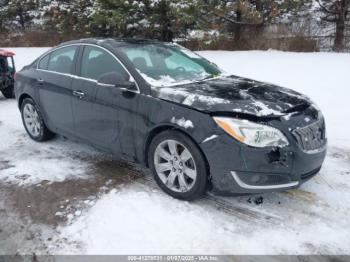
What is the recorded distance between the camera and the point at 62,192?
13.4ft

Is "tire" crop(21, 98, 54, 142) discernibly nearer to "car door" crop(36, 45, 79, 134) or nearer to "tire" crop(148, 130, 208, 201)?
"car door" crop(36, 45, 79, 134)

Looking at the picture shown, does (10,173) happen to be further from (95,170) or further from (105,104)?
(105,104)

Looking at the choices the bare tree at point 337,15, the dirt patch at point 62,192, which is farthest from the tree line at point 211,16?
the dirt patch at point 62,192

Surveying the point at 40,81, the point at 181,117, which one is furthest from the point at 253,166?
the point at 40,81

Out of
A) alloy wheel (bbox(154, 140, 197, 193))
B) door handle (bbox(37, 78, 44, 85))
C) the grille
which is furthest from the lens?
door handle (bbox(37, 78, 44, 85))

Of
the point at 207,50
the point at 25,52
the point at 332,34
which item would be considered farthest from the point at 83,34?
the point at 332,34

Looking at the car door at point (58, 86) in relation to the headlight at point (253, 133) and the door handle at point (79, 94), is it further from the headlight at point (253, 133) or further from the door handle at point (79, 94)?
the headlight at point (253, 133)

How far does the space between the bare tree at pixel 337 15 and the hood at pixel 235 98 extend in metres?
9.28

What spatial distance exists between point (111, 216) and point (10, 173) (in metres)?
1.78

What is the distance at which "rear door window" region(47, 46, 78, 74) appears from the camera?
488cm

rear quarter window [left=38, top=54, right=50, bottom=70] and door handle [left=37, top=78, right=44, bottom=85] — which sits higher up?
rear quarter window [left=38, top=54, right=50, bottom=70]

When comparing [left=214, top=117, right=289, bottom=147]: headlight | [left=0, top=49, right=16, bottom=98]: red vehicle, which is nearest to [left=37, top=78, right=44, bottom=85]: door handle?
[left=214, top=117, right=289, bottom=147]: headlight

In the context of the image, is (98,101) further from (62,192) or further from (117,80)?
(62,192)

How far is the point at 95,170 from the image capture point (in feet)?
15.2
